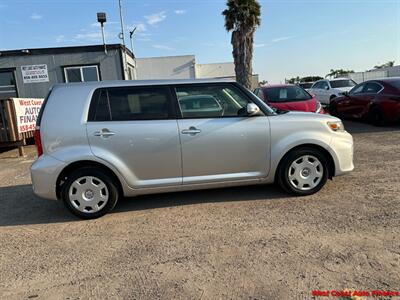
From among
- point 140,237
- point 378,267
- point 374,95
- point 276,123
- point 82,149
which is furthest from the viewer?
point 374,95

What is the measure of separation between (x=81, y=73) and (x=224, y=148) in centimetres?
1359

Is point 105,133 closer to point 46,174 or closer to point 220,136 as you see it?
point 46,174

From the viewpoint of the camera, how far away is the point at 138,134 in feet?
14.4

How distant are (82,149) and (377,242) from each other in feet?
11.4

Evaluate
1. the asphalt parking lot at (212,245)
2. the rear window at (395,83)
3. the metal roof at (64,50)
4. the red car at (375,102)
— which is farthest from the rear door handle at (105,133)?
the metal roof at (64,50)

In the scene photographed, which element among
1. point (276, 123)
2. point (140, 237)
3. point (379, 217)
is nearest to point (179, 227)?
point (140, 237)

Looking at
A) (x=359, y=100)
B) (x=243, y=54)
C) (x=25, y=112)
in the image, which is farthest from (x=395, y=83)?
(x=243, y=54)

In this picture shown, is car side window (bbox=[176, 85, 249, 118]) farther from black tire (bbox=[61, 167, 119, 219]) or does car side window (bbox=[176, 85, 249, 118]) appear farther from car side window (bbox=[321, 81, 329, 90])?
car side window (bbox=[321, 81, 329, 90])

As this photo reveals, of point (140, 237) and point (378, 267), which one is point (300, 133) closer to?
point (378, 267)

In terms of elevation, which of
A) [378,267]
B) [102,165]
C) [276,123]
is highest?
[276,123]

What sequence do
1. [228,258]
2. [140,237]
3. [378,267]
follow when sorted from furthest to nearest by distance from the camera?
[140,237] < [228,258] < [378,267]

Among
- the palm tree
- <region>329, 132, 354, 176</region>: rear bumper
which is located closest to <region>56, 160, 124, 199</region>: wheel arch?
<region>329, 132, 354, 176</region>: rear bumper

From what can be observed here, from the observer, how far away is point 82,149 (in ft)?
14.2

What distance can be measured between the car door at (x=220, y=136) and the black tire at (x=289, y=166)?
23 cm
